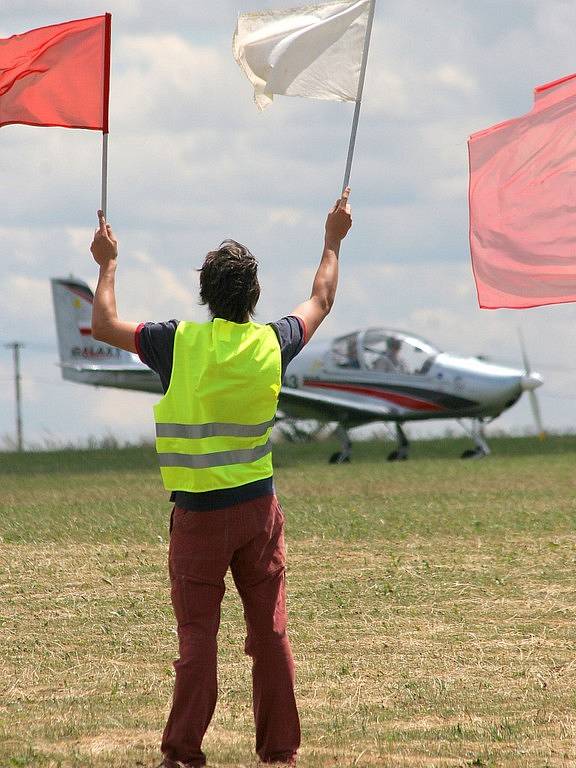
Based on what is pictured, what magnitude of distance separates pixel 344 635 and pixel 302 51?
10.6 feet

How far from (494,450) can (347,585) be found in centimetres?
1851

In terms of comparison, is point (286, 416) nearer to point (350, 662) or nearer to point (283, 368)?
point (350, 662)

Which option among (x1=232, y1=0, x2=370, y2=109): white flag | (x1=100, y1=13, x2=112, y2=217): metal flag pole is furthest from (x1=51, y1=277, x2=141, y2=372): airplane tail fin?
(x1=232, y1=0, x2=370, y2=109): white flag

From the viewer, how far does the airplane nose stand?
24266 mm

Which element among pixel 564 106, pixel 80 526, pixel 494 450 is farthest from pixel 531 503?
pixel 494 450

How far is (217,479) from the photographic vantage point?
447cm

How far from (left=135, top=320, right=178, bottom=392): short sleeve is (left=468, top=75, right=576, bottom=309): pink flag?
297cm

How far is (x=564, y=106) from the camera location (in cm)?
735

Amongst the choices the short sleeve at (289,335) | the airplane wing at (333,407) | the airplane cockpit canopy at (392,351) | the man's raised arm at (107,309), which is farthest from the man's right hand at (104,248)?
the airplane wing at (333,407)

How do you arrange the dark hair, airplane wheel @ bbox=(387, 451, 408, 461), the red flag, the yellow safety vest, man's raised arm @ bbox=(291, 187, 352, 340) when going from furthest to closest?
airplane wheel @ bbox=(387, 451, 408, 461) < the red flag < man's raised arm @ bbox=(291, 187, 352, 340) < the dark hair < the yellow safety vest

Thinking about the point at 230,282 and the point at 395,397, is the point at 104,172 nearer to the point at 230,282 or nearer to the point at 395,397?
the point at 230,282

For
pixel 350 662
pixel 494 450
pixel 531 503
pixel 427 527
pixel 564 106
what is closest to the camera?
pixel 350 662

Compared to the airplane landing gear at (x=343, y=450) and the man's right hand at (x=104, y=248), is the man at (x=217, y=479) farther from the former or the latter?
the airplane landing gear at (x=343, y=450)

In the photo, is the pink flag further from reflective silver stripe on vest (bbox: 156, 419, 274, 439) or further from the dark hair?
reflective silver stripe on vest (bbox: 156, 419, 274, 439)
